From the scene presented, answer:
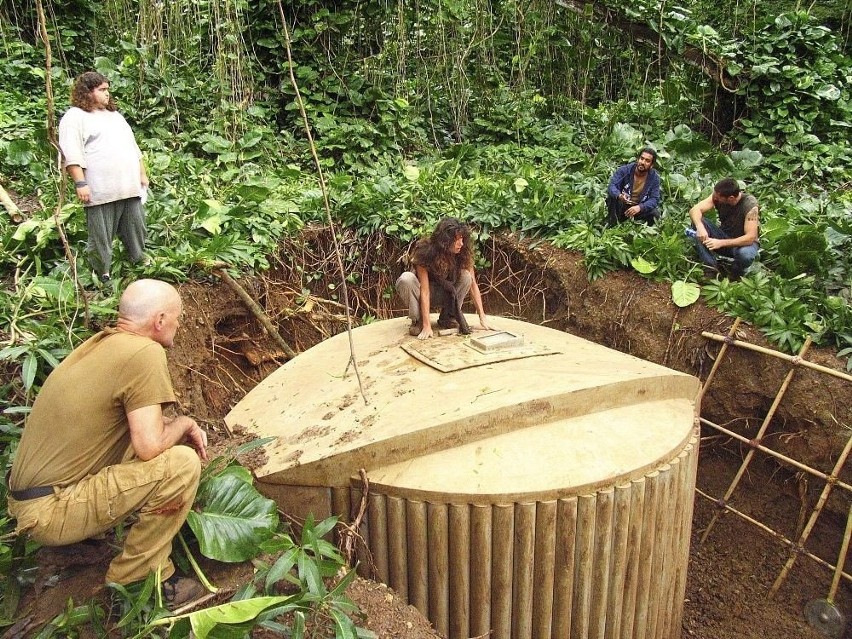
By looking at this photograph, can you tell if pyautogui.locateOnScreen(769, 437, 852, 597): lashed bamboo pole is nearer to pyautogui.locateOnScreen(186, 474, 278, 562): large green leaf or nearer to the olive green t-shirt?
pyautogui.locateOnScreen(186, 474, 278, 562): large green leaf

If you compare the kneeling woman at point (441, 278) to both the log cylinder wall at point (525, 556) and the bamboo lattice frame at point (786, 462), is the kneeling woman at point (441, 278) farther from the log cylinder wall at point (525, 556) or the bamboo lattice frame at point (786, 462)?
the bamboo lattice frame at point (786, 462)

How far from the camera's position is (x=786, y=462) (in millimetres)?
4840

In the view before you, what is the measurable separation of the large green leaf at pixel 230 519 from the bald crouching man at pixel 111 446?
7.8 inches

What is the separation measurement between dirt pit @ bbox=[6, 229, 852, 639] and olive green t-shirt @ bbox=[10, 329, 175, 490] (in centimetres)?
119

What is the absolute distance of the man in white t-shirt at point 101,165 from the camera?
448cm

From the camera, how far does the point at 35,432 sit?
2516 millimetres

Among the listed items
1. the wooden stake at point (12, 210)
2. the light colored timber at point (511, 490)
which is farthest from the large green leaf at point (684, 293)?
the wooden stake at point (12, 210)

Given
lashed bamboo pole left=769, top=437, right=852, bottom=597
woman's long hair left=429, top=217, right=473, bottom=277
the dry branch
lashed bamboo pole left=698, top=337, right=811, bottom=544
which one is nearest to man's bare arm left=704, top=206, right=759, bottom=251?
lashed bamboo pole left=698, top=337, right=811, bottom=544

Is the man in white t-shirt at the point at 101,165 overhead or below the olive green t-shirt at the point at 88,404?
overhead

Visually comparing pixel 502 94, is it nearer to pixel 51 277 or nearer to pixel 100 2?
pixel 100 2

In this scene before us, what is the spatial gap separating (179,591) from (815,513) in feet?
14.1

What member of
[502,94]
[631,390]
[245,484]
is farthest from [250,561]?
[502,94]

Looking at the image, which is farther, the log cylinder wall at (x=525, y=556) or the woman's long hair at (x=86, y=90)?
the woman's long hair at (x=86, y=90)

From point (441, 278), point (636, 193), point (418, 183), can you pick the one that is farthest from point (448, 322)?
point (418, 183)
